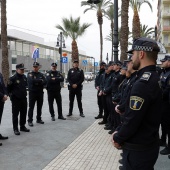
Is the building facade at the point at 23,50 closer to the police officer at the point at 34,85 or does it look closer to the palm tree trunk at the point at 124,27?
the palm tree trunk at the point at 124,27

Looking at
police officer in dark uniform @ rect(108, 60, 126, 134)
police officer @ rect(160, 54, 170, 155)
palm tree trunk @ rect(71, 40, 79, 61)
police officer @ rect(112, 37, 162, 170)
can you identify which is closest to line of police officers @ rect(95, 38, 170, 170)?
police officer @ rect(112, 37, 162, 170)

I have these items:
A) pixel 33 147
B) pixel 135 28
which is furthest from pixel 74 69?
pixel 135 28

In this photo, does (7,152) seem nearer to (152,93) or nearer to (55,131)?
(55,131)

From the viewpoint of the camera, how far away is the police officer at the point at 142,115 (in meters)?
2.44

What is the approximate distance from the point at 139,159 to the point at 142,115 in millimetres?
440

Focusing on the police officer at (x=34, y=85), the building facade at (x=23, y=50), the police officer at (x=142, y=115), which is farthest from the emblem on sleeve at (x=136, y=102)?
the building facade at (x=23, y=50)

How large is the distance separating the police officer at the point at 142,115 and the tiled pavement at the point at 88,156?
219cm

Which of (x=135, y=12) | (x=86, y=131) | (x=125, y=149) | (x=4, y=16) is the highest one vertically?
(x=135, y=12)

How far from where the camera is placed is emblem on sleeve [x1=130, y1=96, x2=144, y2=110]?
7.91ft

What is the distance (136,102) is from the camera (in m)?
2.43

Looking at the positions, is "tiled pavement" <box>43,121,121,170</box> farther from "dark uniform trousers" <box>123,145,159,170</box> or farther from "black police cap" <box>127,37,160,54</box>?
"black police cap" <box>127,37,160,54</box>

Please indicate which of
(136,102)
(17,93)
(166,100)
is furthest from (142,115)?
(17,93)

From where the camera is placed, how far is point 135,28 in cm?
2541

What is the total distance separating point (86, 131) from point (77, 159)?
2436mm
